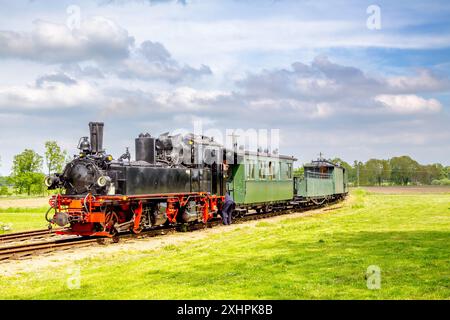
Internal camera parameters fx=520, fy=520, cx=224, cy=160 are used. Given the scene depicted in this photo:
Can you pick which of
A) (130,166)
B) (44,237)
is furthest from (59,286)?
(44,237)

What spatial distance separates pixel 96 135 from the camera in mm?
18062

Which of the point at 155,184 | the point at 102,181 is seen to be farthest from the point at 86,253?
the point at 155,184

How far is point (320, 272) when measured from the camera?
10609 millimetres

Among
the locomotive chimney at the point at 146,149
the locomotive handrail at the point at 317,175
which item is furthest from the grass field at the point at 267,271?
the locomotive handrail at the point at 317,175

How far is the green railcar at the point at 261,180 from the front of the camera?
24.5 meters

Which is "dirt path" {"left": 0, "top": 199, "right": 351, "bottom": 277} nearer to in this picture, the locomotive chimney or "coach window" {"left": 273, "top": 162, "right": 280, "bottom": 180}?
the locomotive chimney

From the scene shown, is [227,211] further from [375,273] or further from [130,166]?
[375,273]

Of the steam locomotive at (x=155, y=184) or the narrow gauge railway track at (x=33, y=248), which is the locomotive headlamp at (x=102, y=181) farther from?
the narrow gauge railway track at (x=33, y=248)

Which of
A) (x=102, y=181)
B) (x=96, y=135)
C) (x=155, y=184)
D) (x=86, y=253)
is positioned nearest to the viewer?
(x=86, y=253)

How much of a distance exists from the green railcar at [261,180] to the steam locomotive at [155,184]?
5 centimetres

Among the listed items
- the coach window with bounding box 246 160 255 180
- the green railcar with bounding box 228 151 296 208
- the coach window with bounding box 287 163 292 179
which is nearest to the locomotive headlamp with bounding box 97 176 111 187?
the green railcar with bounding box 228 151 296 208

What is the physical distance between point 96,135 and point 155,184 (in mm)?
2739

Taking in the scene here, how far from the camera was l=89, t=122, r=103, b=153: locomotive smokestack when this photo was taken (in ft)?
59.0

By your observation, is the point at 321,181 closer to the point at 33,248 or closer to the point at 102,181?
the point at 102,181
